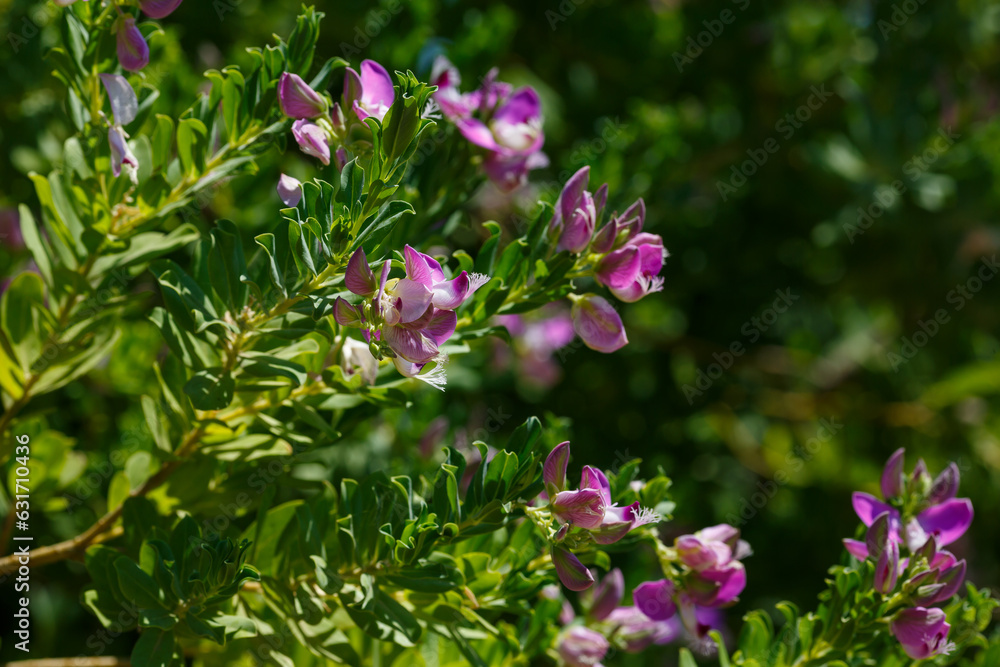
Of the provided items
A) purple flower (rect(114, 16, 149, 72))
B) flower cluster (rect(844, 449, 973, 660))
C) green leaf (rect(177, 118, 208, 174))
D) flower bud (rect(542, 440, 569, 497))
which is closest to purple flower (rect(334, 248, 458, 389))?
flower bud (rect(542, 440, 569, 497))

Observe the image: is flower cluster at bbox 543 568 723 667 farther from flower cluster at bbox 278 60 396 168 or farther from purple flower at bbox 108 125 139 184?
purple flower at bbox 108 125 139 184

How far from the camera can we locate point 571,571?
985 mm

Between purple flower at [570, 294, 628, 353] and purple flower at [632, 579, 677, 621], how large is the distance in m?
0.33

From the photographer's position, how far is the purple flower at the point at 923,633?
1.12 m

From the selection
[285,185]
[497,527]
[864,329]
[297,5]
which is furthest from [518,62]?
[497,527]

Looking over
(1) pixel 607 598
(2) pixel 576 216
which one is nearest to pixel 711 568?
(1) pixel 607 598

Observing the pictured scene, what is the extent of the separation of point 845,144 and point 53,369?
2.22 meters

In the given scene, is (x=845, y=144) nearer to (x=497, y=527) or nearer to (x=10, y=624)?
(x=497, y=527)

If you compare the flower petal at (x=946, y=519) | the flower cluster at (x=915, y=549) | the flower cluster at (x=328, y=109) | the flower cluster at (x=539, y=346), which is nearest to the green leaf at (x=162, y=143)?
the flower cluster at (x=328, y=109)

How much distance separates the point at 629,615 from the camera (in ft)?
4.42

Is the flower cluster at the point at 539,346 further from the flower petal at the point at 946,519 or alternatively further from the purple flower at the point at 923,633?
the purple flower at the point at 923,633

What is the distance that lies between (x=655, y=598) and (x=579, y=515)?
1.03ft

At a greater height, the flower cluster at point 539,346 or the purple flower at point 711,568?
the purple flower at point 711,568

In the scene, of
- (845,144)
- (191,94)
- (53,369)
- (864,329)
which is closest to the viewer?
(53,369)
